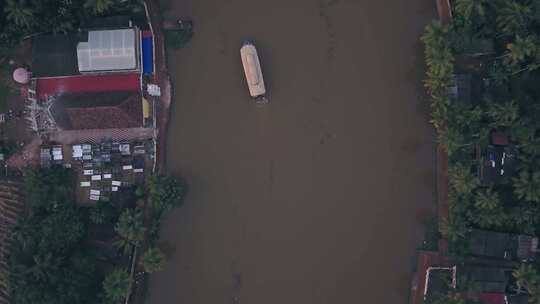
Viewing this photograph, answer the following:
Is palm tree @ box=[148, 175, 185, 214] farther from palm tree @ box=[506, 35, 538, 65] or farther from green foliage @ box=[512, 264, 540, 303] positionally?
palm tree @ box=[506, 35, 538, 65]

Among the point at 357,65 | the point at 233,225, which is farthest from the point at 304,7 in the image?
the point at 233,225

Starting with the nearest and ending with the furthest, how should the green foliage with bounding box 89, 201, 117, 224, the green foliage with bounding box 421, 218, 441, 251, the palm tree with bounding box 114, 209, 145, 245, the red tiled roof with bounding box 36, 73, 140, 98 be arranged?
the palm tree with bounding box 114, 209, 145, 245, the green foliage with bounding box 89, 201, 117, 224, the green foliage with bounding box 421, 218, 441, 251, the red tiled roof with bounding box 36, 73, 140, 98

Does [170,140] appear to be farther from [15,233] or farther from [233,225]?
[15,233]

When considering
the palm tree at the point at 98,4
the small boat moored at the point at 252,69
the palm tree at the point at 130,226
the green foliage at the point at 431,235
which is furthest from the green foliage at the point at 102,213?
the green foliage at the point at 431,235

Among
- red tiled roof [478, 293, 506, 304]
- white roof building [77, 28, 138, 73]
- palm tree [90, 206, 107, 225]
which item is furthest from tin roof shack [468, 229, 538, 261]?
white roof building [77, 28, 138, 73]

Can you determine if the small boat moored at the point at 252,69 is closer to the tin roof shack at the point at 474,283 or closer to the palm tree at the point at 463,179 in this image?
the palm tree at the point at 463,179

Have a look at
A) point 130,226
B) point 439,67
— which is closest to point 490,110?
point 439,67

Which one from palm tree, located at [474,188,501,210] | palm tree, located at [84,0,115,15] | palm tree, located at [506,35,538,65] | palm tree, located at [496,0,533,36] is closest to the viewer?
palm tree, located at [506,35,538,65]

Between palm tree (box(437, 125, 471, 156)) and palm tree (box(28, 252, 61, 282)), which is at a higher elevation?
palm tree (box(437, 125, 471, 156))
